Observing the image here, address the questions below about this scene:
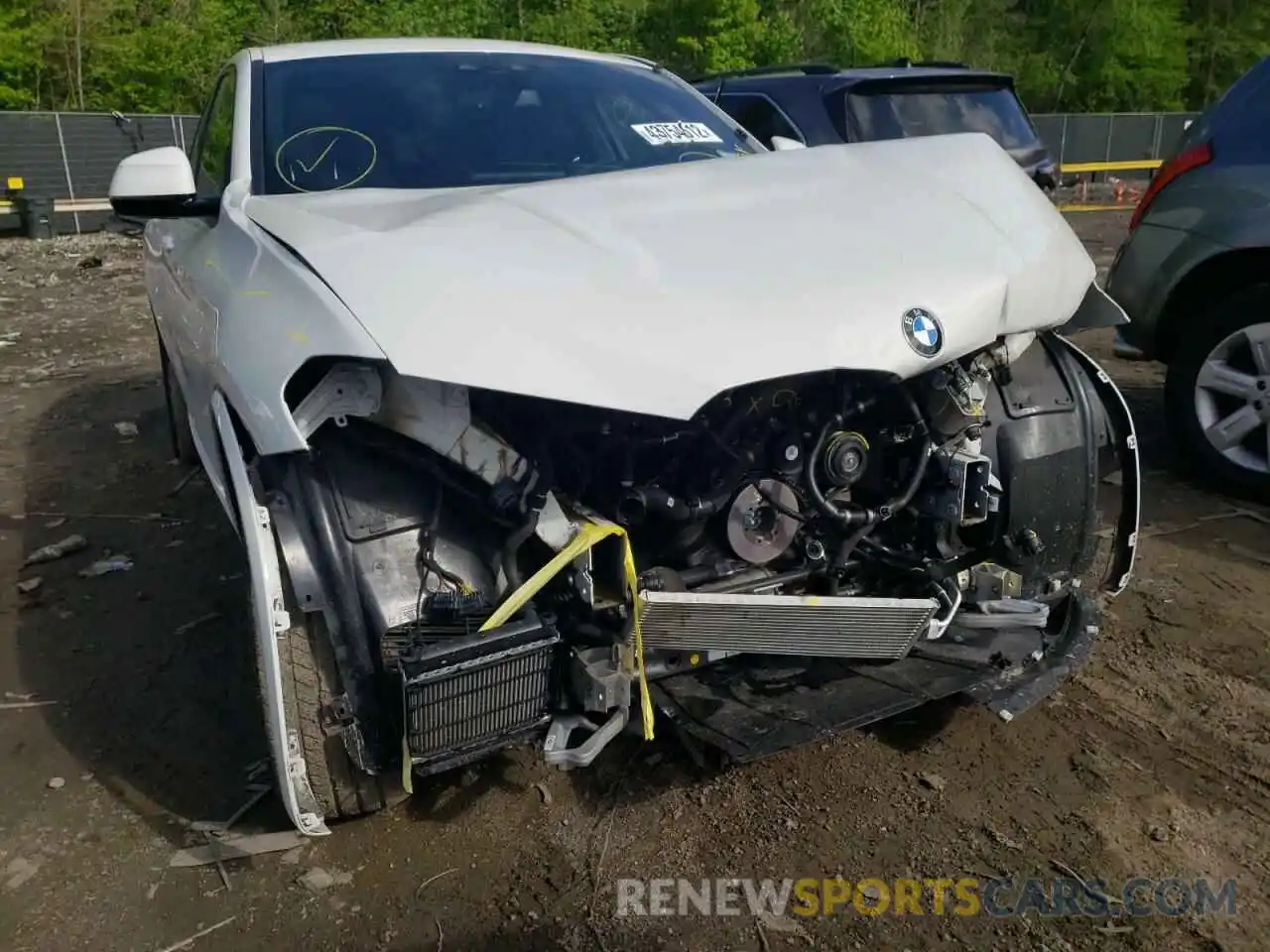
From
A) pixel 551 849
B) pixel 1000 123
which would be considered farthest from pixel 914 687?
pixel 1000 123

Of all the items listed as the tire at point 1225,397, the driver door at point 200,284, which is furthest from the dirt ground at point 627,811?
the driver door at point 200,284

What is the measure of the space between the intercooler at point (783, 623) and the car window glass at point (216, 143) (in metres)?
1.93

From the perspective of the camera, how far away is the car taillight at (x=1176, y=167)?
15.3ft

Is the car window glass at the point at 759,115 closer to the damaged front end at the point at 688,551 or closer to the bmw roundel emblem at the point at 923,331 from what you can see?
the damaged front end at the point at 688,551

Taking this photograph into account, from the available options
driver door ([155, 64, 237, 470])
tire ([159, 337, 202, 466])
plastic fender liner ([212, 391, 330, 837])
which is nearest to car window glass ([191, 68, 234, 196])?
driver door ([155, 64, 237, 470])

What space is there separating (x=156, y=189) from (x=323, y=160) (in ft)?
1.57

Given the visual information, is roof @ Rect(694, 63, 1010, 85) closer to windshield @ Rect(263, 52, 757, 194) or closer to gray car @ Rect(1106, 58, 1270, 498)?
gray car @ Rect(1106, 58, 1270, 498)

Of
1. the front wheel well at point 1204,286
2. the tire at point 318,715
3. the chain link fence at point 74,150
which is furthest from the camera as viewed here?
the chain link fence at point 74,150

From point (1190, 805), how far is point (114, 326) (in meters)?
9.51

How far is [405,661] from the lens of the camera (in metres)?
2.14

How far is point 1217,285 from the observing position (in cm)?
468

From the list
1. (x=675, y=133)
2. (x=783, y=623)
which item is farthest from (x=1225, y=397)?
(x=783, y=623)

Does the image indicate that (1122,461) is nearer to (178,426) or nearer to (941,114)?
(178,426)

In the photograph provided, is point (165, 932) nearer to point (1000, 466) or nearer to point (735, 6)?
point (1000, 466)
